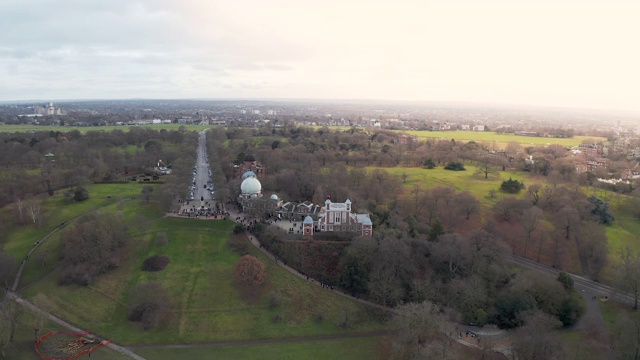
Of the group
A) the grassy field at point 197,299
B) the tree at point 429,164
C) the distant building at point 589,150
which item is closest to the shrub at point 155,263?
the grassy field at point 197,299

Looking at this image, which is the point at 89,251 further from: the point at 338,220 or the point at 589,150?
the point at 589,150

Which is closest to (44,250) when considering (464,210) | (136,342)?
(136,342)

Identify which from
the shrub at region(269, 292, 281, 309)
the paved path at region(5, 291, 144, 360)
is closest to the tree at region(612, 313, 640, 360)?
the shrub at region(269, 292, 281, 309)

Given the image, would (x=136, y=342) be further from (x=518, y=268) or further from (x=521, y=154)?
(x=521, y=154)

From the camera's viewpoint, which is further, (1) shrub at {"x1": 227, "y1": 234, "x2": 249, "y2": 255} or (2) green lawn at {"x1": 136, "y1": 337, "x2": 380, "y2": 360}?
(1) shrub at {"x1": 227, "y1": 234, "x2": 249, "y2": 255}

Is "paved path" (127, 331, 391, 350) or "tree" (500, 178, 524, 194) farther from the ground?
"tree" (500, 178, 524, 194)

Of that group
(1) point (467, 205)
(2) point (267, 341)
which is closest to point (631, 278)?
(1) point (467, 205)

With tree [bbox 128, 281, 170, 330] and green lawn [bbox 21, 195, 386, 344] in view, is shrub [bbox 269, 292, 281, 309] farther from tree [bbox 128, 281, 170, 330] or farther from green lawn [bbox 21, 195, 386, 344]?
tree [bbox 128, 281, 170, 330]
